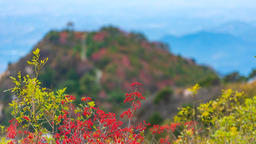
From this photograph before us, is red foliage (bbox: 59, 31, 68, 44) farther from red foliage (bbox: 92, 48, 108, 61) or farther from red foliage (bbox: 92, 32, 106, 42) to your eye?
red foliage (bbox: 92, 48, 108, 61)

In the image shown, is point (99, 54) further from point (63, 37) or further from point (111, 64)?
point (63, 37)

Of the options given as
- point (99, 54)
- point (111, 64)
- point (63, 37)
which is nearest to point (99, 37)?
point (99, 54)

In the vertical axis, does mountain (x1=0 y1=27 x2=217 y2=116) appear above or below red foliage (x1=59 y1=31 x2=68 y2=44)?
below

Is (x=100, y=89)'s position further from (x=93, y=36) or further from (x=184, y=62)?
(x=184, y=62)

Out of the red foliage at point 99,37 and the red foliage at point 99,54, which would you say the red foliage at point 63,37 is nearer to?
the red foliage at point 99,37

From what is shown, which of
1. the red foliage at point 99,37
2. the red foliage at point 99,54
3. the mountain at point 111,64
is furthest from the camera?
the red foliage at point 99,37

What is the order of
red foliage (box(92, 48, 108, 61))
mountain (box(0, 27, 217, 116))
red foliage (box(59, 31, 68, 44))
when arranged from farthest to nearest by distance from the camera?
1. red foliage (box(59, 31, 68, 44))
2. red foliage (box(92, 48, 108, 61))
3. mountain (box(0, 27, 217, 116))

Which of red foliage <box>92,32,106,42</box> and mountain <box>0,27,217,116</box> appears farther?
red foliage <box>92,32,106,42</box>

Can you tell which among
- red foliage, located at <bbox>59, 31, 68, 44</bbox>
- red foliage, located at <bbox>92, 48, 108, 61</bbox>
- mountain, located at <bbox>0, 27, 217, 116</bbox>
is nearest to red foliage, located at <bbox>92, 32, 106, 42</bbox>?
mountain, located at <bbox>0, 27, 217, 116</bbox>

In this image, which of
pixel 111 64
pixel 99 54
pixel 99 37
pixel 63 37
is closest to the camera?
pixel 111 64

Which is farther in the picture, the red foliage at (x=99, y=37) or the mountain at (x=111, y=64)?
the red foliage at (x=99, y=37)

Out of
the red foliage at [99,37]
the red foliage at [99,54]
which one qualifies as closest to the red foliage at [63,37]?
the red foliage at [99,37]

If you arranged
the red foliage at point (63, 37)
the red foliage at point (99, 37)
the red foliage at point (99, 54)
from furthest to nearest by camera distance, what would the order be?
the red foliage at point (99, 37), the red foliage at point (63, 37), the red foliage at point (99, 54)

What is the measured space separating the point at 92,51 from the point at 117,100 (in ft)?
67.3
